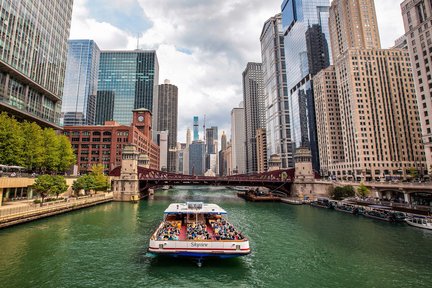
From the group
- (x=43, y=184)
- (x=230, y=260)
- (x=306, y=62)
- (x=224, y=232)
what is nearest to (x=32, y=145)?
(x=43, y=184)

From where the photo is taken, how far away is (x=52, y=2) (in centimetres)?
8525

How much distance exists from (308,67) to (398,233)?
165488 mm

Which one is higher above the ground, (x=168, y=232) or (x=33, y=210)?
(x=33, y=210)

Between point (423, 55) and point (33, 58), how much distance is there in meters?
125

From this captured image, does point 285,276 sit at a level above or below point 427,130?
below

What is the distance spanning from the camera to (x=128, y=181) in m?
91.3

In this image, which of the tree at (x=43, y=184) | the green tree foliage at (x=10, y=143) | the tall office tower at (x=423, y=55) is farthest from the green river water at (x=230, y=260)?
the tall office tower at (x=423, y=55)

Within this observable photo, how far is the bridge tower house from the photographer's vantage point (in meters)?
88.9

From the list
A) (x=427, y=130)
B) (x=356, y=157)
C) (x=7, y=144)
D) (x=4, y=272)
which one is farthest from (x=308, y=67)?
(x=4, y=272)

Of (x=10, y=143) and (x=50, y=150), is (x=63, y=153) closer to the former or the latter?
(x=50, y=150)

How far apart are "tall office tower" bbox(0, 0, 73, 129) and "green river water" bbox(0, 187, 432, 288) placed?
4619cm

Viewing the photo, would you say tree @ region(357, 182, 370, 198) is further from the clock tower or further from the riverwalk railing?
the clock tower

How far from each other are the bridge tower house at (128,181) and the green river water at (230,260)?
46239 mm

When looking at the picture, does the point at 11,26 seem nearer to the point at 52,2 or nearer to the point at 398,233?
the point at 52,2
